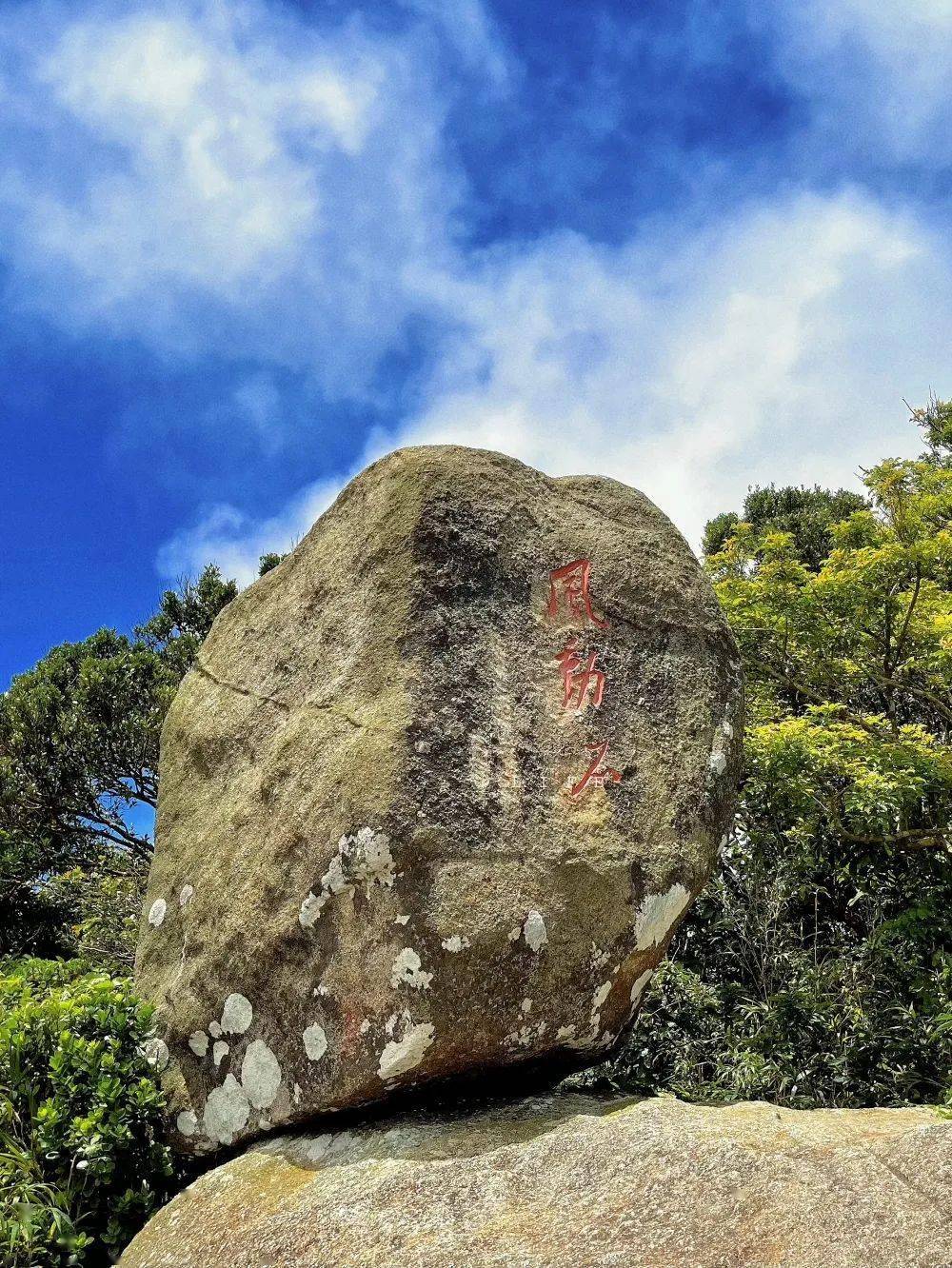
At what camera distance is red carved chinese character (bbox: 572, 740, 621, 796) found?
15.1ft

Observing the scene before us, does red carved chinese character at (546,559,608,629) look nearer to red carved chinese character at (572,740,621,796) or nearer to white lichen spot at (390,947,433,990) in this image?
red carved chinese character at (572,740,621,796)

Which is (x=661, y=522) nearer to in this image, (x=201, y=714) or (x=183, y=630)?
(x=201, y=714)

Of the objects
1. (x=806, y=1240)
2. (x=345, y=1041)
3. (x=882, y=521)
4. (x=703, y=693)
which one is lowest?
(x=806, y=1240)

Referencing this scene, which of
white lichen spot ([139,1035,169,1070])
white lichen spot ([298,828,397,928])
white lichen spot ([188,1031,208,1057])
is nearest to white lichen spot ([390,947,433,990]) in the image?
white lichen spot ([298,828,397,928])

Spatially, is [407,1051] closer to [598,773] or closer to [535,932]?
[535,932]

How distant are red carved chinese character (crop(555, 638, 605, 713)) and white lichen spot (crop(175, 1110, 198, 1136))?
250 cm

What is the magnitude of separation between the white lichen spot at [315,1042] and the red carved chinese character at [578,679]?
1.74 meters

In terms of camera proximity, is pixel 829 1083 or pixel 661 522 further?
pixel 829 1083

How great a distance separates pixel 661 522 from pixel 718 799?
1.46m

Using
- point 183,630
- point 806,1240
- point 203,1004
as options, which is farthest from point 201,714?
point 183,630

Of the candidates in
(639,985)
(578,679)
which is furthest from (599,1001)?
(578,679)

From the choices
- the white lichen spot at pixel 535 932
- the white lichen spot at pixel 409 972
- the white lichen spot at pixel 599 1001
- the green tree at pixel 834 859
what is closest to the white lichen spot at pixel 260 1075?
the white lichen spot at pixel 409 972

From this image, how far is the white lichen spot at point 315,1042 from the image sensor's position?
14.4 feet

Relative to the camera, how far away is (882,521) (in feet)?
39.0
